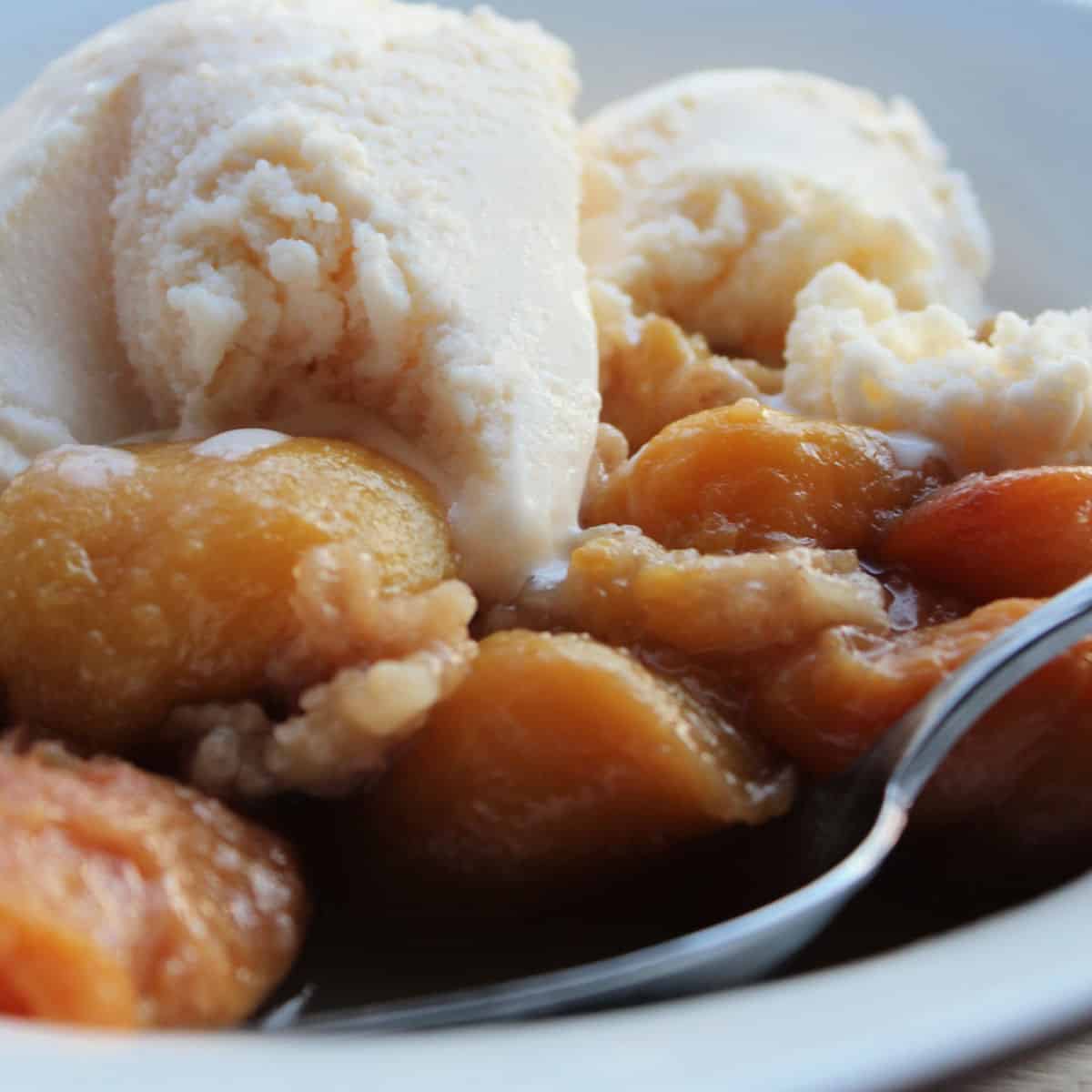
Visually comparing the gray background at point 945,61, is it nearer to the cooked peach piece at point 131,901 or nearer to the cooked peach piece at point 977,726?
the cooked peach piece at point 977,726

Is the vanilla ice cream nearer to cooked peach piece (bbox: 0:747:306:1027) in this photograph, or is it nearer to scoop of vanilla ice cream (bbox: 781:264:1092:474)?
scoop of vanilla ice cream (bbox: 781:264:1092:474)

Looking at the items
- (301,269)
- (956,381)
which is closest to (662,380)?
(956,381)

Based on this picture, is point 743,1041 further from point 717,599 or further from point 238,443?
point 238,443

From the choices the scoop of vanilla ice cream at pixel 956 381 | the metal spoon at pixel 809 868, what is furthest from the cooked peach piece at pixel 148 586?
the scoop of vanilla ice cream at pixel 956 381

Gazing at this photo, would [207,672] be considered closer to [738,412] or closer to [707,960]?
[707,960]

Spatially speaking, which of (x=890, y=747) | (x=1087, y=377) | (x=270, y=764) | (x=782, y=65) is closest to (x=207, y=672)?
(x=270, y=764)

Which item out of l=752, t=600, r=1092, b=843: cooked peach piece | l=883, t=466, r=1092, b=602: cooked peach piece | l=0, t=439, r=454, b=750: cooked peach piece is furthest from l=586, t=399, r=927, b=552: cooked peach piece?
l=0, t=439, r=454, b=750: cooked peach piece
